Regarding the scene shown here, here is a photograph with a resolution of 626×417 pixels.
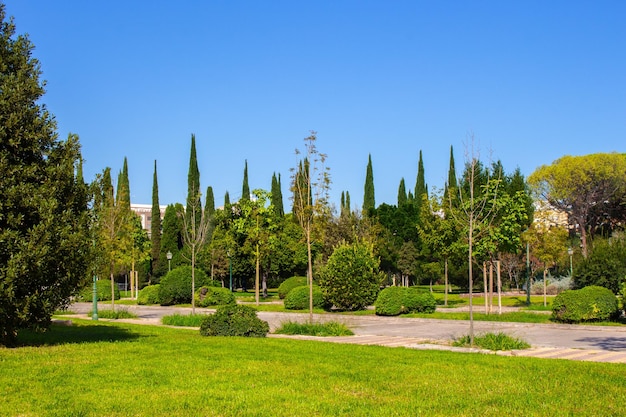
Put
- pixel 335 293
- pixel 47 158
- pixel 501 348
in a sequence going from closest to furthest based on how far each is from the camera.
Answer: pixel 47 158, pixel 501 348, pixel 335 293

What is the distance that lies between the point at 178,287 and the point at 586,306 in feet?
71.4

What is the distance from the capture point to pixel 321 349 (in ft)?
38.9

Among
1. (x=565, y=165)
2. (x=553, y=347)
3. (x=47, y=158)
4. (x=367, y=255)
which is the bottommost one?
(x=553, y=347)

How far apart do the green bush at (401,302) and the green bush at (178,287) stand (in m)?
13.4

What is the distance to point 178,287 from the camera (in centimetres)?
3431

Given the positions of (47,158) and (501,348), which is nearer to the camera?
(47,158)

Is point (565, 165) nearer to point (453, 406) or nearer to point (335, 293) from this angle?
point (335, 293)

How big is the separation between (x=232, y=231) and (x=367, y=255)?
11530 mm

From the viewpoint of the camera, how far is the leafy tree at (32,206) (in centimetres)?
1060

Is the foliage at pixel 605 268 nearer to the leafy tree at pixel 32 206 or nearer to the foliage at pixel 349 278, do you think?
the foliage at pixel 349 278

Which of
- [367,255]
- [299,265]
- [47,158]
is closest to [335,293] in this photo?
[367,255]

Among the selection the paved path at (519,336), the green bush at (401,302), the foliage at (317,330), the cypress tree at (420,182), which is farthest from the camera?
the cypress tree at (420,182)

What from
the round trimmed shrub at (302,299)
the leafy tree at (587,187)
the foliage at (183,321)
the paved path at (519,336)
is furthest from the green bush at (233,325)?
the leafy tree at (587,187)

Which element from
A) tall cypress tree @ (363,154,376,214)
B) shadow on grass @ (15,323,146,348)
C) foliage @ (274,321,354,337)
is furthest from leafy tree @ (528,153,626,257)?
shadow on grass @ (15,323,146,348)
